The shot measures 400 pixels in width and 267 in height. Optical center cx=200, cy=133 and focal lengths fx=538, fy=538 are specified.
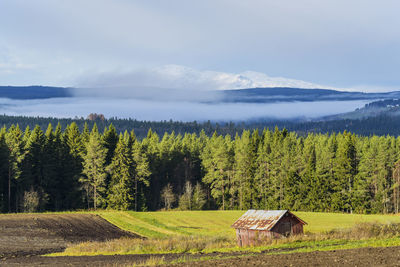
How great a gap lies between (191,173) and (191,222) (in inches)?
1672

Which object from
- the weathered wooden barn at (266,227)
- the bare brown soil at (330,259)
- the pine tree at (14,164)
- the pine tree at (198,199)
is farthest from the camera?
the pine tree at (198,199)

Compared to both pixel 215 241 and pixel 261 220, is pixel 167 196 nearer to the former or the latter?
pixel 261 220

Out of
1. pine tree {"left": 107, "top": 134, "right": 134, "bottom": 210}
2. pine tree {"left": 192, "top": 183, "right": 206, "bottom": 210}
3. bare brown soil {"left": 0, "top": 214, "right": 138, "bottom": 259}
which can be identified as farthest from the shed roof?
pine tree {"left": 192, "top": 183, "right": 206, "bottom": 210}

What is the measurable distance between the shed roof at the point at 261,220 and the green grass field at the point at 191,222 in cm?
1445

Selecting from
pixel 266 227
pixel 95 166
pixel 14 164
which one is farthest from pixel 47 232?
pixel 95 166

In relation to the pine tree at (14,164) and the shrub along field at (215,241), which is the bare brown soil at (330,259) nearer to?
the shrub along field at (215,241)

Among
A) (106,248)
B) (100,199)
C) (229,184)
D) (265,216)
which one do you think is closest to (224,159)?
(229,184)

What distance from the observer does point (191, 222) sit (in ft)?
285

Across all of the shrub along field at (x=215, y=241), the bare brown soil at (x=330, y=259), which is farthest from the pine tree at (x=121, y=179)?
the bare brown soil at (x=330, y=259)

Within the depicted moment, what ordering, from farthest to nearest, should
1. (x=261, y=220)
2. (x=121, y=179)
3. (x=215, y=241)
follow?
(x=121, y=179) → (x=261, y=220) → (x=215, y=241)

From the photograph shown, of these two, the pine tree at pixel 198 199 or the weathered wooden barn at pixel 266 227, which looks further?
the pine tree at pixel 198 199

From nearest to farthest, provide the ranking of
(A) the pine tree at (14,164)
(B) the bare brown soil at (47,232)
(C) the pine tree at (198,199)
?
(B) the bare brown soil at (47,232) → (A) the pine tree at (14,164) → (C) the pine tree at (198,199)

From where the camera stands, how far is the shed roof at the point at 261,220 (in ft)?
181

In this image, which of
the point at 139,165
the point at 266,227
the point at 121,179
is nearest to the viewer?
the point at 266,227
